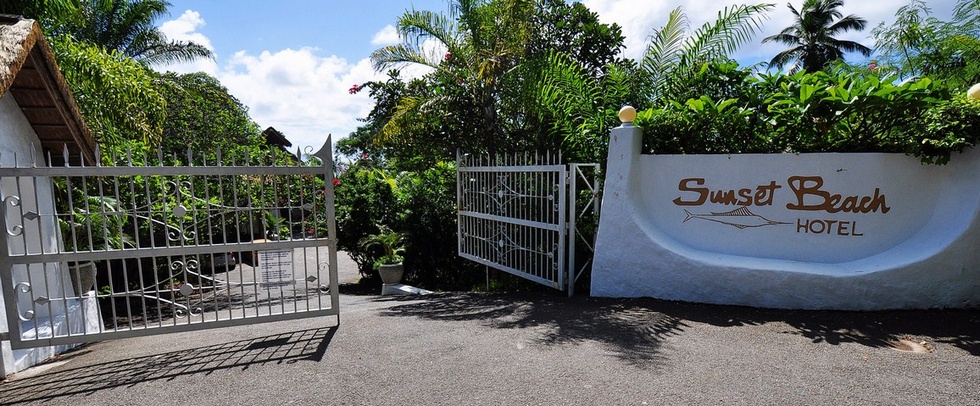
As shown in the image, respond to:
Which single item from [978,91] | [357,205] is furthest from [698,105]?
[357,205]

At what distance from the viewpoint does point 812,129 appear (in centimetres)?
500

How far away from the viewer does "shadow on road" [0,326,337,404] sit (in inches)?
133

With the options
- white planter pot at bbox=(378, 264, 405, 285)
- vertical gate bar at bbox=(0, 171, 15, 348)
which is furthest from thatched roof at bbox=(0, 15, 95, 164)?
white planter pot at bbox=(378, 264, 405, 285)

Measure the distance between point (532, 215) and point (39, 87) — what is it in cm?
499

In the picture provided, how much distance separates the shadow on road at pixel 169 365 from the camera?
3379 millimetres

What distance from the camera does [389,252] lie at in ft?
29.4

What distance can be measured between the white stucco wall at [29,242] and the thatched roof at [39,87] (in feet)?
0.32

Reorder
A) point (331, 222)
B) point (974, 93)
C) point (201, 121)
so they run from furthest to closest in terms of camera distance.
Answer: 1. point (201, 121)
2. point (974, 93)
3. point (331, 222)

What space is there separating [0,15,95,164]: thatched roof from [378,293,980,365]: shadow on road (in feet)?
11.2

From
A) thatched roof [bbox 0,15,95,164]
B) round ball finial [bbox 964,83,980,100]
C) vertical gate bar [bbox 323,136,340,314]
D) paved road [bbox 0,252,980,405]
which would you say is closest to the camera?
paved road [bbox 0,252,980,405]

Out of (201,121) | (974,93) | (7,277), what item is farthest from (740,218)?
(201,121)

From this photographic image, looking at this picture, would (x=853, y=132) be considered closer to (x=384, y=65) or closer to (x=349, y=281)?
(x=384, y=65)

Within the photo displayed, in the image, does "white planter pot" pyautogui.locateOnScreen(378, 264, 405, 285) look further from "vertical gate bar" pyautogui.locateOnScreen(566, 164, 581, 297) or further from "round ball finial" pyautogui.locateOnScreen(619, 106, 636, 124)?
"round ball finial" pyautogui.locateOnScreen(619, 106, 636, 124)

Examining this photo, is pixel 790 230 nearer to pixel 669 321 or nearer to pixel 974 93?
pixel 669 321
